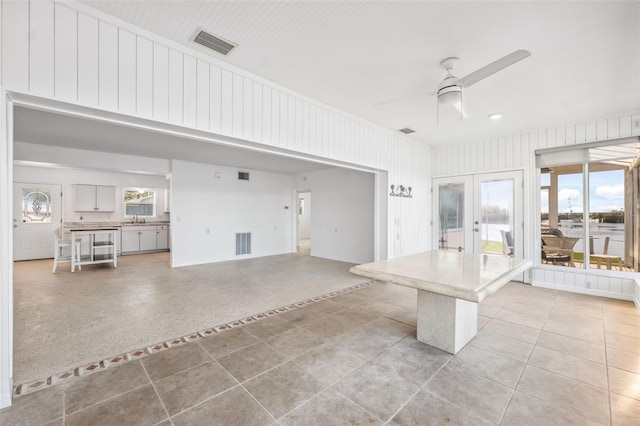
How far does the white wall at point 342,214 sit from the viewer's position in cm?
700

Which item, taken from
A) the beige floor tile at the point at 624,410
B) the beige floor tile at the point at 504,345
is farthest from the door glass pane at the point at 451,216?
the beige floor tile at the point at 624,410

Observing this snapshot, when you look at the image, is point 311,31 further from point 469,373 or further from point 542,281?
point 542,281

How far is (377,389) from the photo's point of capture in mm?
2064

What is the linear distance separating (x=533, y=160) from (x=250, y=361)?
606 cm

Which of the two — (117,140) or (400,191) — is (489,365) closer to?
(400,191)

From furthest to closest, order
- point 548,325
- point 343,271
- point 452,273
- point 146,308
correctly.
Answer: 1. point 343,271
2. point 146,308
3. point 548,325
4. point 452,273

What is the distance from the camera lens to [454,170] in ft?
20.7

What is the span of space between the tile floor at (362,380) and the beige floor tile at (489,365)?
1cm

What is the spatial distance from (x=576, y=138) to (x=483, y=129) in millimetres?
1500

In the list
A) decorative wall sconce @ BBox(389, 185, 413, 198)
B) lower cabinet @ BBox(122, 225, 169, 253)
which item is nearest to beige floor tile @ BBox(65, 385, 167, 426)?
decorative wall sconce @ BBox(389, 185, 413, 198)

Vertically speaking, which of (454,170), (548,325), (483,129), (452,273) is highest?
(483,129)

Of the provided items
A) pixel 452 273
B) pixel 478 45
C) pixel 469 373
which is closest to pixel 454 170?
pixel 478 45

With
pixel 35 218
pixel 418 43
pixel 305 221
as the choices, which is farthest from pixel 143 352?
pixel 305 221

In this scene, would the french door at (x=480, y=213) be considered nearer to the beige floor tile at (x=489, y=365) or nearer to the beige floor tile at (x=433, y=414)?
the beige floor tile at (x=489, y=365)
